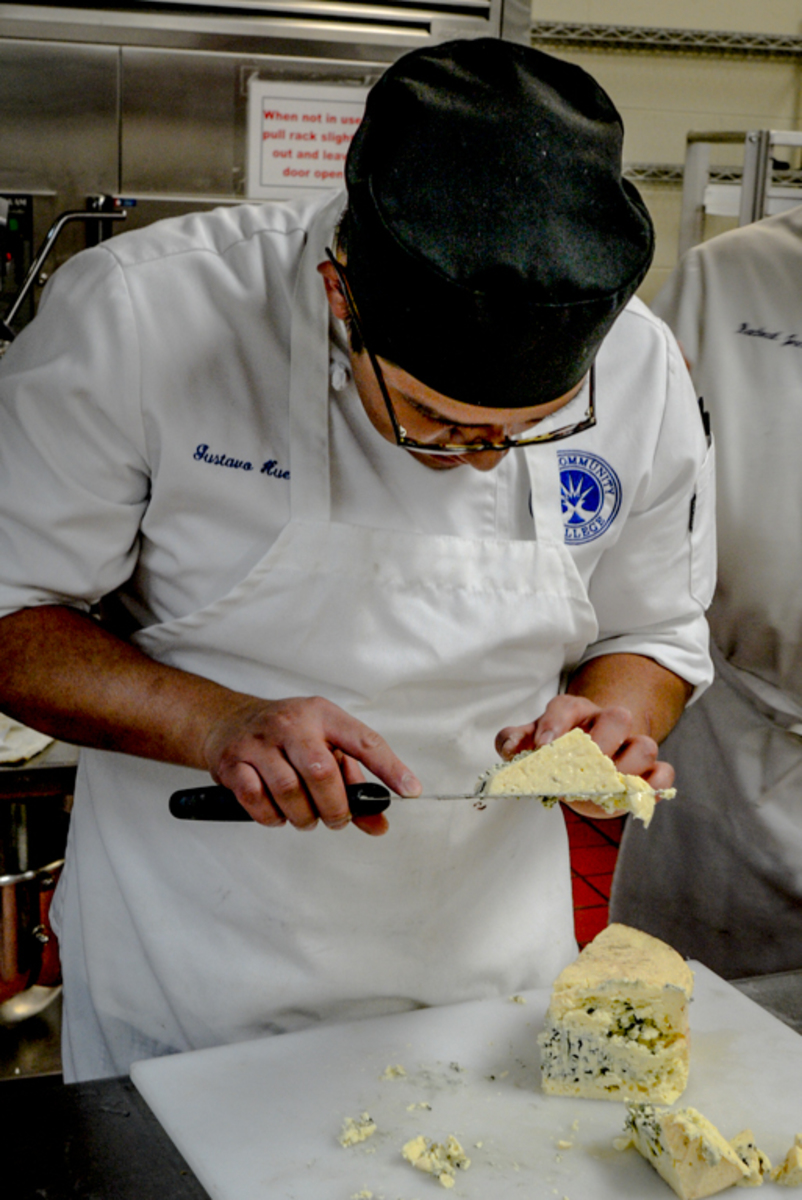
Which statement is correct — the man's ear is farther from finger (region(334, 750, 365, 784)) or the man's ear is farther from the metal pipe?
the metal pipe

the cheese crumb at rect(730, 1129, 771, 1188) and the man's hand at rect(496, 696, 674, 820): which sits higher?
the man's hand at rect(496, 696, 674, 820)

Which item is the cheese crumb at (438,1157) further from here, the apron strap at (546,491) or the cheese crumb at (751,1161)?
the apron strap at (546,491)

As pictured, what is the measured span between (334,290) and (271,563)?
0.30 metres

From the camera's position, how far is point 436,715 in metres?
1.43

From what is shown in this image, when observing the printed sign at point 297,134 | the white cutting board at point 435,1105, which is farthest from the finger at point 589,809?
the printed sign at point 297,134

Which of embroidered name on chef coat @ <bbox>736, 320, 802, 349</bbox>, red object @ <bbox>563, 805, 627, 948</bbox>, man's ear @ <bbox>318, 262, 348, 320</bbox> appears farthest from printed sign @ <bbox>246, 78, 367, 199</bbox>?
man's ear @ <bbox>318, 262, 348, 320</bbox>

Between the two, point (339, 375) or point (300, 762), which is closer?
point (300, 762)

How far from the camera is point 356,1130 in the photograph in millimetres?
1199

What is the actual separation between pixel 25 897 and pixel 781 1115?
1.62 meters

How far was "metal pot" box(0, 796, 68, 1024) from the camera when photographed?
7.89ft

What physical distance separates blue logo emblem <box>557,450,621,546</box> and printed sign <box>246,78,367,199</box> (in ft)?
6.96

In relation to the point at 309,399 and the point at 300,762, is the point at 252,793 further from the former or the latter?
the point at 309,399

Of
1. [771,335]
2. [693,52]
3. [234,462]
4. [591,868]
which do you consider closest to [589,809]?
[234,462]

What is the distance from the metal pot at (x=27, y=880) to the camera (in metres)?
2.40
